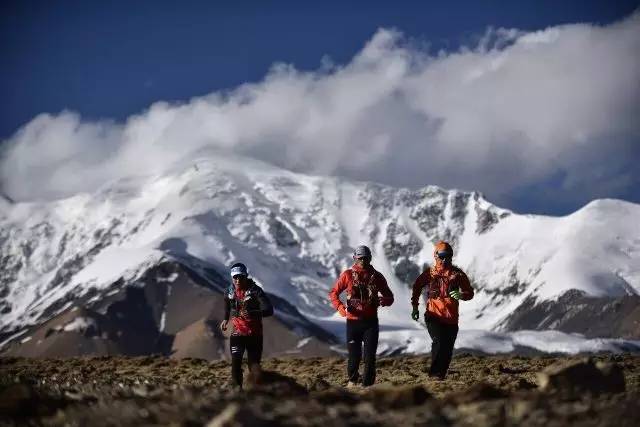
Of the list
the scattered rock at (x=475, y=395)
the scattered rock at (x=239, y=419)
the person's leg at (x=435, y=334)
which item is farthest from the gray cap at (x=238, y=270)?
the scattered rock at (x=239, y=419)

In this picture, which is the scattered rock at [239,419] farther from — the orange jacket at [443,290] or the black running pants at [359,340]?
the orange jacket at [443,290]

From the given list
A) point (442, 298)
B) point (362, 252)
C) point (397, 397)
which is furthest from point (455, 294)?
point (397, 397)

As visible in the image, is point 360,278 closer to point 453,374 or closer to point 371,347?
point 371,347

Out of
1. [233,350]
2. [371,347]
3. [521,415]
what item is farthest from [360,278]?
[521,415]

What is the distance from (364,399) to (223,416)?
Result: 220 cm

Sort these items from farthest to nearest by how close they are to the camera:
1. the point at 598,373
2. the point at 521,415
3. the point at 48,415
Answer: the point at 598,373 → the point at 48,415 → the point at 521,415

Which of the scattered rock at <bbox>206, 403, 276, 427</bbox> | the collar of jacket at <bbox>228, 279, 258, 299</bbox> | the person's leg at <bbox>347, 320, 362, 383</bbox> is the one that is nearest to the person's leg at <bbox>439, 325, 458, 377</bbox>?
the person's leg at <bbox>347, 320, 362, 383</bbox>

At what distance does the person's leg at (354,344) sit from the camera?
18.3m

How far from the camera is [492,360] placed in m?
26.1

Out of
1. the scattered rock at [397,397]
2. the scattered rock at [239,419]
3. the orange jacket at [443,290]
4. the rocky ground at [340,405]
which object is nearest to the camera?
the scattered rock at [239,419]

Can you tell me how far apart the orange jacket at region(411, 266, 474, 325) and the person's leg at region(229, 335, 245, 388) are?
11.0 feet

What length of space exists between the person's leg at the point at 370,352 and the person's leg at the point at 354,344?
166mm

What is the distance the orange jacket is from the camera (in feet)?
60.6

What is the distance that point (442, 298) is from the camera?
18453 millimetres
